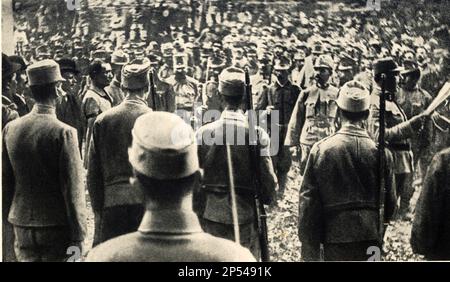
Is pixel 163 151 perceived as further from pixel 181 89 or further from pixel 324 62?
pixel 324 62

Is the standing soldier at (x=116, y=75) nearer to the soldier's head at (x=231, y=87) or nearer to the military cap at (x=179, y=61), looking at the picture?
the military cap at (x=179, y=61)

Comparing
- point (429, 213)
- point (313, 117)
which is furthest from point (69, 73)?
point (429, 213)

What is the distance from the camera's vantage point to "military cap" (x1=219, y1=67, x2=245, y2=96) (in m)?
5.58

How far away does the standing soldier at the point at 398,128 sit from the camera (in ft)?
18.6

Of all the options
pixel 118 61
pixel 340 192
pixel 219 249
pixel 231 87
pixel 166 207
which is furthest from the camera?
pixel 118 61

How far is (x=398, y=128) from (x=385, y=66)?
0.52m

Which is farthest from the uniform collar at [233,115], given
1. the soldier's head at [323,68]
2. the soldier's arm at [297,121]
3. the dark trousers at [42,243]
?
the dark trousers at [42,243]

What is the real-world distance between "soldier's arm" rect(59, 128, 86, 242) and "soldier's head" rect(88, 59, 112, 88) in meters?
0.48

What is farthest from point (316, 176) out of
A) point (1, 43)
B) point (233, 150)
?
point (1, 43)

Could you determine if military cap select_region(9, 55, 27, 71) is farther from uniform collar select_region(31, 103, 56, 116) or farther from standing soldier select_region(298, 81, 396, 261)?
standing soldier select_region(298, 81, 396, 261)

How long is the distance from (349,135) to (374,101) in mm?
387

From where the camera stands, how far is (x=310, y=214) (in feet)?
18.1

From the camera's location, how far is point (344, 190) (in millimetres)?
5477
